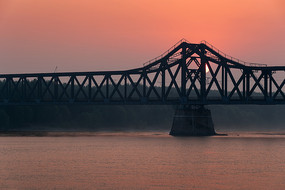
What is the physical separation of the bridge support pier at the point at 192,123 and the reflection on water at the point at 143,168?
1635 inches

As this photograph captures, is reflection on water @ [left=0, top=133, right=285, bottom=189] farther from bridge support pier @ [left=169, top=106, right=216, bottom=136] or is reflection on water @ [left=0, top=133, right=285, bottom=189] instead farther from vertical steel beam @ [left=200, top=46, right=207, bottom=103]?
vertical steel beam @ [left=200, top=46, right=207, bottom=103]

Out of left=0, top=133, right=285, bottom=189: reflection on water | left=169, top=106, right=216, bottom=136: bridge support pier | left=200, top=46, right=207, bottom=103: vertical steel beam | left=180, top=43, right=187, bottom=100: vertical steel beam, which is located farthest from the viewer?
left=180, top=43, right=187, bottom=100: vertical steel beam

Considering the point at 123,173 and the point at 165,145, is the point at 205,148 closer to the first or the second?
the point at 165,145

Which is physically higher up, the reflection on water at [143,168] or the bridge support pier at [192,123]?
the bridge support pier at [192,123]

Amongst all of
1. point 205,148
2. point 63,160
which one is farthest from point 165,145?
point 63,160

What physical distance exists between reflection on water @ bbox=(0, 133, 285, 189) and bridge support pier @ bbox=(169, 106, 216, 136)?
41536mm

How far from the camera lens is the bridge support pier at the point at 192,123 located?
162250 mm

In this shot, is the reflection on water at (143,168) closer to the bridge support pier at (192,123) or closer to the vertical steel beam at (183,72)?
the bridge support pier at (192,123)

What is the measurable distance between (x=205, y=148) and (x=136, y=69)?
5878 cm

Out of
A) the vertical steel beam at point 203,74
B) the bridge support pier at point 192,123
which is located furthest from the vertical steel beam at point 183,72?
the bridge support pier at point 192,123

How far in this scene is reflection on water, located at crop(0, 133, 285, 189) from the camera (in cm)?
6762

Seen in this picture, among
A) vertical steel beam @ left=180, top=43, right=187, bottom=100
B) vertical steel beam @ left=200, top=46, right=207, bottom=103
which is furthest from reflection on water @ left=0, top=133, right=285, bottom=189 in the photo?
vertical steel beam @ left=200, top=46, right=207, bottom=103

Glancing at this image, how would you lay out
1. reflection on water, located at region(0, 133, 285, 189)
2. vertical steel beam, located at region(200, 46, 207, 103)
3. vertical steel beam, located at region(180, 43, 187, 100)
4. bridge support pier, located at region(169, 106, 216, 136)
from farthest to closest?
1. vertical steel beam, located at region(180, 43, 187, 100)
2. vertical steel beam, located at region(200, 46, 207, 103)
3. bridge support pier, located at region(169, 106, 216, 136)
4. reflection on water, located at region(0, 133, 285, 189)

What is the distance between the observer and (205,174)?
76500 millimetres
